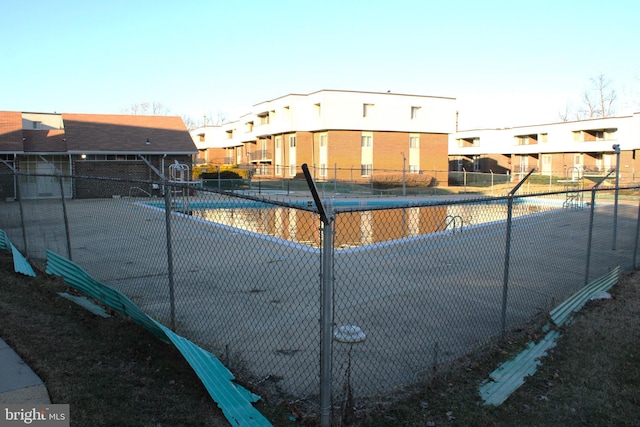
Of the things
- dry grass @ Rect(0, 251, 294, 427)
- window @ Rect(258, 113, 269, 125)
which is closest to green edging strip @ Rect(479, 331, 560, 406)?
dry grass @ Rect(0, 251, 294, 427)

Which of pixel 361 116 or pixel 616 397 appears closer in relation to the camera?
pixel 616 397

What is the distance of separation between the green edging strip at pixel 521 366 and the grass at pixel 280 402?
0.08 metres

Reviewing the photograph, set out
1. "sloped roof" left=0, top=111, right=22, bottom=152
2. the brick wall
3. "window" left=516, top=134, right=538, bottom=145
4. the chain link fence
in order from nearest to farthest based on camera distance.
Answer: the chain link fence → "sloped roof" left=0, top=111, right=22, bottom=152 → the brick wall → "window" left=516, top=134, right=538, bottom=145

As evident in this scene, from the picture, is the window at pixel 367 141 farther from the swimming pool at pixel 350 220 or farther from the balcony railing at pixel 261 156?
the swimming pool at pixel 350 220

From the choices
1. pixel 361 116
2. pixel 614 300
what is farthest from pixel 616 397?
pixel 361 116

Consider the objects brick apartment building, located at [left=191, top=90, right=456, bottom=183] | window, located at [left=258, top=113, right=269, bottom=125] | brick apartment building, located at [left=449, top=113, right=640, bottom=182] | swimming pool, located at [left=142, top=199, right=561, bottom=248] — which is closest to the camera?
swimming pool, located at [left=142, top=199, right=561, bottom=248]

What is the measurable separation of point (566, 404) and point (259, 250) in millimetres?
7482

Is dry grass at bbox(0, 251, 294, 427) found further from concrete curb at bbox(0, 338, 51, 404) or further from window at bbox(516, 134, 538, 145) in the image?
window at bbox(516, 134, 538, 145)

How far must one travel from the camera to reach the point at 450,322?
20.3 ft

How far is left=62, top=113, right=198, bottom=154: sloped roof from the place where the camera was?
29.8 m

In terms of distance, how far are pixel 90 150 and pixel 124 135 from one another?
2818mm

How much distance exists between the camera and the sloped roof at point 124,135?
97.9 ft

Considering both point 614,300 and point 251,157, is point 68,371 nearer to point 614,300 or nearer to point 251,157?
point 614,300

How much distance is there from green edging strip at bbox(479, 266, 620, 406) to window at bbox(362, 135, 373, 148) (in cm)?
4485
